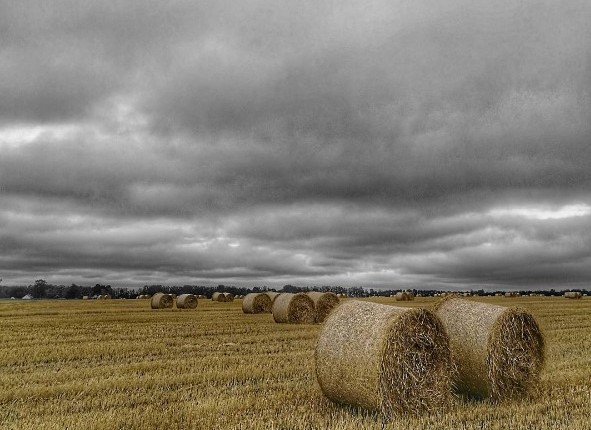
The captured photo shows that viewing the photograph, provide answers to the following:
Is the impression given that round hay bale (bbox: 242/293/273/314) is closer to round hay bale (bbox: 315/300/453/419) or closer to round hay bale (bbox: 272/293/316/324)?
round hay bale (bbox: 272/293/316/324)

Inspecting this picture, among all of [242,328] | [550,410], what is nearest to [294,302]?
[242,328]

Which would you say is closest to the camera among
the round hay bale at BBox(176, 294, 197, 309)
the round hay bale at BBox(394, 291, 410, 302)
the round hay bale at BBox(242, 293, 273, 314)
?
the round hay bale at BBox(242, 293, 273, 314)

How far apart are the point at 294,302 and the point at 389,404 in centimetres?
1713

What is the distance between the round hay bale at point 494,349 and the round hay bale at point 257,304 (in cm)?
2280

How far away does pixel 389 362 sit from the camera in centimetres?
880

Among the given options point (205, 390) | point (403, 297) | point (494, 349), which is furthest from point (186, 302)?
point (494, 349)

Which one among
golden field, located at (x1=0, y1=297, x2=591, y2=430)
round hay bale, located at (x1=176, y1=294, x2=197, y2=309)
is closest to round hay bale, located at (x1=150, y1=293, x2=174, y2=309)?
round hay bale, located at (x1=176, y1=294, x2=197, y2=309)

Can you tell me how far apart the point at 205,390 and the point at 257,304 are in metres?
23.0

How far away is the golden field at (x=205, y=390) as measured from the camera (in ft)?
25.9

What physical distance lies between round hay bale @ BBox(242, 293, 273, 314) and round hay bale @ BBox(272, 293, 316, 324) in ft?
21.8

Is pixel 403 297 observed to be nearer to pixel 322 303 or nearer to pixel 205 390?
pixel 322 303

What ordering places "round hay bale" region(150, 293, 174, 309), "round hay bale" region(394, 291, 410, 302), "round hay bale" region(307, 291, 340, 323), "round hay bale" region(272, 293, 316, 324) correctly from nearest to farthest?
"round hay bale" region(272, 293, 316, 324) < "round hay bale" region(307, 291, 340, 323) < "round hay bale" region(150, 293, 174, 309) < "round hay bale" region(394, 291, 410, 302)

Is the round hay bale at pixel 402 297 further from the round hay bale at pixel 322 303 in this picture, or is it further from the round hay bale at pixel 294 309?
the round hay bale at pixel 294 309

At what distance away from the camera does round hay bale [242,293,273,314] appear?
32.7 metres
